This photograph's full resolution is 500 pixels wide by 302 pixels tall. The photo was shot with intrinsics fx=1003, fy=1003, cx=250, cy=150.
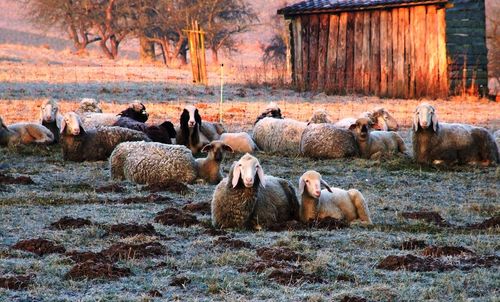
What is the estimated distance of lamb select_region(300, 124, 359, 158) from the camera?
16797mm

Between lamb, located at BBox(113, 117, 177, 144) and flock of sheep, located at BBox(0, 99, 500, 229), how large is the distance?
18mm

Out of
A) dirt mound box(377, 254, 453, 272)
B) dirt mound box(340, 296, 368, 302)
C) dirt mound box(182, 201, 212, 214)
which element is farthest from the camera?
dirt mound box(182, 201, 212, 214)

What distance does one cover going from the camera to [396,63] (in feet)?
101

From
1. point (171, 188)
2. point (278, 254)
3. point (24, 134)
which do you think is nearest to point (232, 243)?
point (278, 254)

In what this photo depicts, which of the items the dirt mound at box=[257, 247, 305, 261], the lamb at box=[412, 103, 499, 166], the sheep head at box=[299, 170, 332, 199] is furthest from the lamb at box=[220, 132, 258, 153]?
the dirt mound at box=[257, 247, 305, 261]

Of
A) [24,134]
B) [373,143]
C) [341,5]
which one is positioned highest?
[341,5]

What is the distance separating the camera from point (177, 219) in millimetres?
10555

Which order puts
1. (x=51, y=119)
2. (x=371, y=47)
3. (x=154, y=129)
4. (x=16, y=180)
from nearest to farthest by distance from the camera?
(x=16, y=180) → (x=154, y=129) → (x=51, y=119) → (x=371, y=47)

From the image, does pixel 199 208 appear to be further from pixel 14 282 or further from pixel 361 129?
pixel 361 129

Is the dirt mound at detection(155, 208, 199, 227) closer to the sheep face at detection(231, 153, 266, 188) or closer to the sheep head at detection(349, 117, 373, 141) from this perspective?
the sheep face at detection(231, 153, 266, 188)

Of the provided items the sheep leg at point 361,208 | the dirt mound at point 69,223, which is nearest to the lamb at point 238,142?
the sheep leg at point 361,208

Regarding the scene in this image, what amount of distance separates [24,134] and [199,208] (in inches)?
291

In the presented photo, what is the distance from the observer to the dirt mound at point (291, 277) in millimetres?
7895

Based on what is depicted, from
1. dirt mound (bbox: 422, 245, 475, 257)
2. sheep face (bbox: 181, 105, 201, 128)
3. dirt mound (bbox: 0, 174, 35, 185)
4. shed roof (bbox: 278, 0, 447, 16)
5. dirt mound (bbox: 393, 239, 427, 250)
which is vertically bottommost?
dirt mound (bbox: 393, 239, 427, 250)
